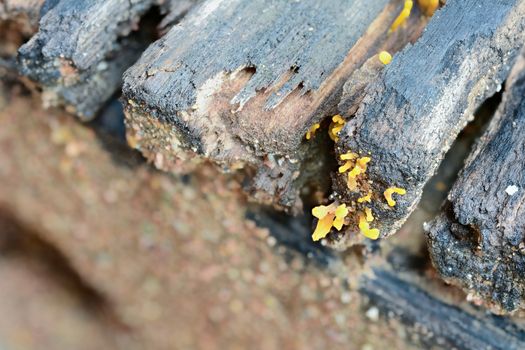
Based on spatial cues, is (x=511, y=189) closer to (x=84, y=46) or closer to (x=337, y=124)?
(x=337, y=124)

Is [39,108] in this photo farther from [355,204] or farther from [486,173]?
[486,173]

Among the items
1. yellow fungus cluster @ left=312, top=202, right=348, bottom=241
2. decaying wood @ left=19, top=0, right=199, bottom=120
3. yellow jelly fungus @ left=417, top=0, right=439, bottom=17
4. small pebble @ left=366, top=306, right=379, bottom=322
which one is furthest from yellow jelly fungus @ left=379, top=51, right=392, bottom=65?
small pebble @ left=366, top=306, right=379, bottom=322

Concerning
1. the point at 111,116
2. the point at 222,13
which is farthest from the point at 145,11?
the point at 111,116

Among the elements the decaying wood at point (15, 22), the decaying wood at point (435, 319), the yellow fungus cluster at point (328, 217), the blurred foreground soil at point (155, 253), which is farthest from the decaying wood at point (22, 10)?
the decaying wood at point (435, 319)

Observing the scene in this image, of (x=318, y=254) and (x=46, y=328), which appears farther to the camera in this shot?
(x=46, y=328)

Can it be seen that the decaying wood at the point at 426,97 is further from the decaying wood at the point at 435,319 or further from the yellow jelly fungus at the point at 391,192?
the decaying wood at the point at 435,319

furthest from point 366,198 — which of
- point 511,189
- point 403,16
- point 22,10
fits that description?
point 22,10
